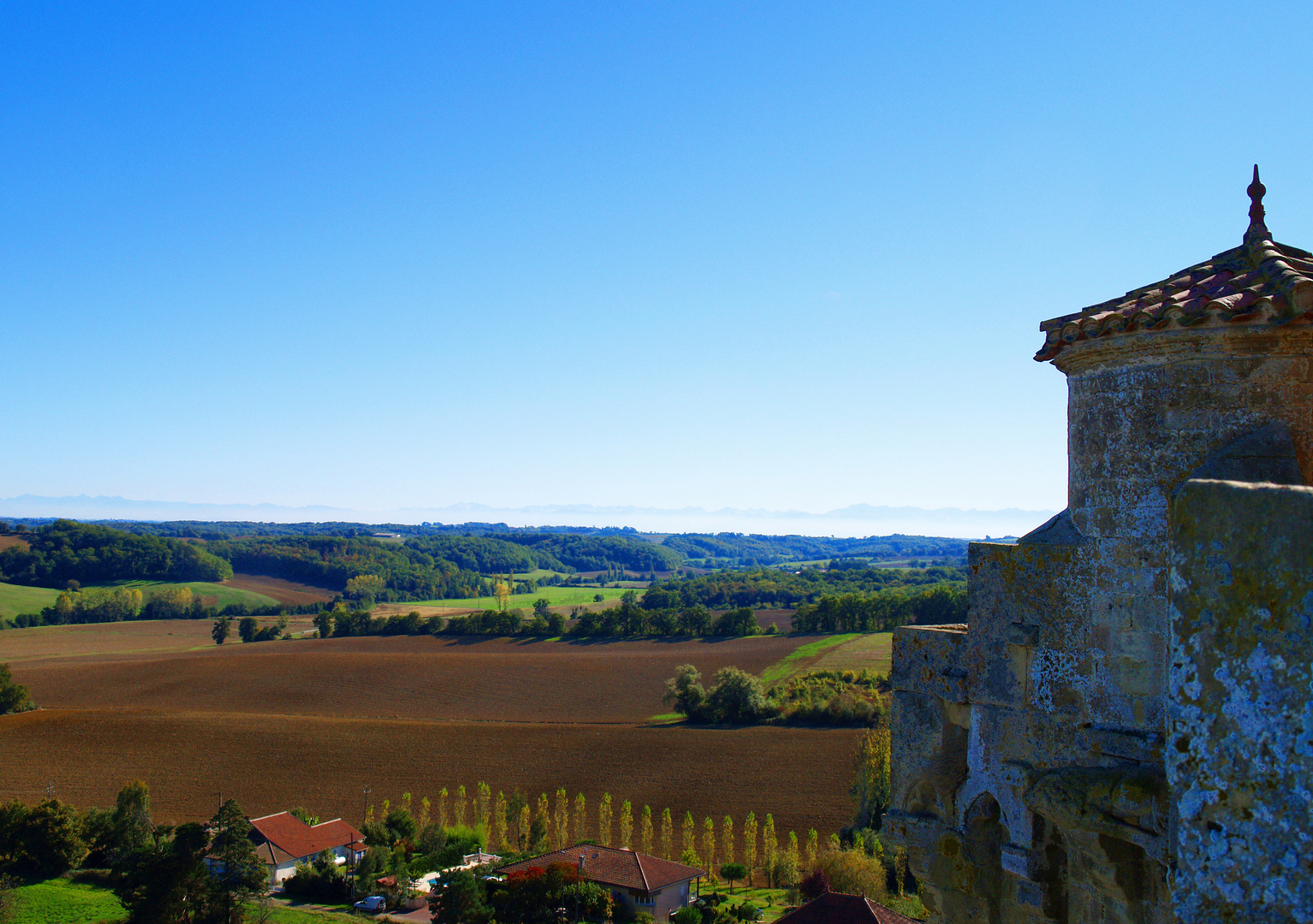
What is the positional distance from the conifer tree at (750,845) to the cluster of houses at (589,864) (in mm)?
2346

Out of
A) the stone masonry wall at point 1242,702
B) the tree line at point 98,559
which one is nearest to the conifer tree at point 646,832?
the stone masonry wall at point 1242,702

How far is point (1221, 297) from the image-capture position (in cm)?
431

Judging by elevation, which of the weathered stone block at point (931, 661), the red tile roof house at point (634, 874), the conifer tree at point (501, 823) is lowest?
the conifer tree at point (501, 823)

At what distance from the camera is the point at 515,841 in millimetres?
38844

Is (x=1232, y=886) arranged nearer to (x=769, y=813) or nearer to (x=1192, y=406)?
(x=1192, y=406)

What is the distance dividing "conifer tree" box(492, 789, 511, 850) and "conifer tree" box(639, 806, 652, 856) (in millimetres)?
5841

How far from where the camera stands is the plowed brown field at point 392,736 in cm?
4247

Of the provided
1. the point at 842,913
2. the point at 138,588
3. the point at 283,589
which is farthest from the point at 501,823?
the point at 283,589

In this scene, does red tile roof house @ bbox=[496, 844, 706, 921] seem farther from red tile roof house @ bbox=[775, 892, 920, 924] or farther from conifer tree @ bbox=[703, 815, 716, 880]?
red tile roof house @ bbox=[775, 892, 920, 924]

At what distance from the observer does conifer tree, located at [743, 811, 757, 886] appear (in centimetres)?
3450

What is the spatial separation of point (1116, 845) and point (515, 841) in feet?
127

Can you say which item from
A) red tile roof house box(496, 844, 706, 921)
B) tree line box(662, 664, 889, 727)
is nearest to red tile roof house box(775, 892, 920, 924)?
red tile roof house box(496, 844, 706, 921)

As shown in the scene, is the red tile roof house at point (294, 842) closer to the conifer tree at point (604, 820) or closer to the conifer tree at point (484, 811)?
the conifer tree at point (484, 811)

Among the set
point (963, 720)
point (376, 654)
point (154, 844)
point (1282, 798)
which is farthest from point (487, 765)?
point (1282, 798)
